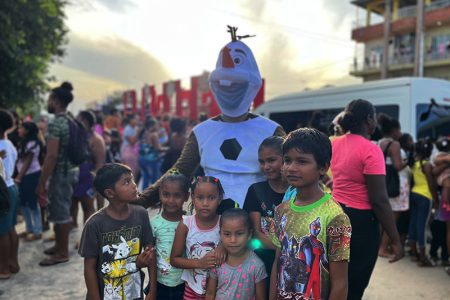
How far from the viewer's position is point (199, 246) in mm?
1999

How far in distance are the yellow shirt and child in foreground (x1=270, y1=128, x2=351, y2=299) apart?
3.53 m

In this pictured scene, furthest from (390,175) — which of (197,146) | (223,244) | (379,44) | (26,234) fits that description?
(379,44)

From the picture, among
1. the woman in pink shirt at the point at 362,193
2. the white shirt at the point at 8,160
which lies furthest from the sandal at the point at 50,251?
the woman in pink shirt at the point at 362,193

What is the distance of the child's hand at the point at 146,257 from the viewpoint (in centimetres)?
209

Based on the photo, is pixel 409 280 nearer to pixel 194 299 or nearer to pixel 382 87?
pixel 194 299

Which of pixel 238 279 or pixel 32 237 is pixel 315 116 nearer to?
pixel 32 237

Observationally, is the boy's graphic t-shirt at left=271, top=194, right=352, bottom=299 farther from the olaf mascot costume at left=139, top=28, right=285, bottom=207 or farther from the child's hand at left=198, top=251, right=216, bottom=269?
the olaf mascot costume at left=139, top=28, right=285, bottom=207

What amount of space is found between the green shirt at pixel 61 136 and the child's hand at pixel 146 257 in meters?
2.28

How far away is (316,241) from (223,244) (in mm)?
538

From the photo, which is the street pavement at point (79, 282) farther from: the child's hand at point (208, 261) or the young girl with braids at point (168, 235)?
the child's hand at point (208, 261)

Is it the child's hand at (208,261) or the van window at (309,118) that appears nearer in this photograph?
the child's hand at (208,261)

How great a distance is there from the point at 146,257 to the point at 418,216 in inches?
145

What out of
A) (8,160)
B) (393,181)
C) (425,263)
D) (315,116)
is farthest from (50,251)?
(315,116)

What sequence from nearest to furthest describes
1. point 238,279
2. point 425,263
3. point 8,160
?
point 238,279 → point 8,160 → point 425,263
